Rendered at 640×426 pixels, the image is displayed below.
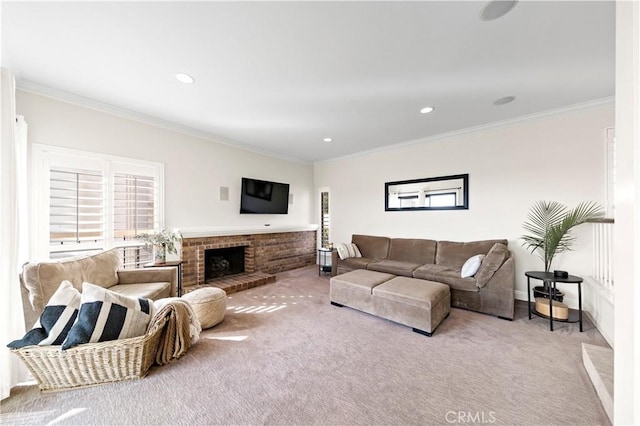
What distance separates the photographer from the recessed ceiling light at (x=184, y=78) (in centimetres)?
238

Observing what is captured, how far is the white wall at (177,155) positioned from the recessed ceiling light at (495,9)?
3999 mm

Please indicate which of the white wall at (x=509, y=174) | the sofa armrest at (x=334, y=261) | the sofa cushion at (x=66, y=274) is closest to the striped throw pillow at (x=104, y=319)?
the sofa cushion at (x=66, y=274)

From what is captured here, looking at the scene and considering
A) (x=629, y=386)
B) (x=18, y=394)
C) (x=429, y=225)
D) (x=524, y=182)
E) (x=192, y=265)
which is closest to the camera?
(x=629, y=386)

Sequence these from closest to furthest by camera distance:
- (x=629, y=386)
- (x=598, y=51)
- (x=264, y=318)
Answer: (x=629, y=386) < (x=598, y=51) < (x=264, y=318)

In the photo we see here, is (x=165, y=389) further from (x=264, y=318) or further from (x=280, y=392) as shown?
(x=264, y=318)

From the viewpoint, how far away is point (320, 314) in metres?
2.96

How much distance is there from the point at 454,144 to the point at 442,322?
293cm

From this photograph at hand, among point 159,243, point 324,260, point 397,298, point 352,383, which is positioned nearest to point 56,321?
point 159,243

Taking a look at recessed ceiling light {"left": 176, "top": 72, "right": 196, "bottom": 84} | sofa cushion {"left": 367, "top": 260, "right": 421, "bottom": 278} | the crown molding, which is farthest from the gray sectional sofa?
recessed ceiling light {"left": 176, "top": 72, "right": 196, "bottom": 84}

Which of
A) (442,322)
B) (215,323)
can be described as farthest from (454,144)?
(215,323)

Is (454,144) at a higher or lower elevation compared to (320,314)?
higher

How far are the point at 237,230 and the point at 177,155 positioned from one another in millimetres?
1608

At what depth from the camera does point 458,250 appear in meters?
3.72

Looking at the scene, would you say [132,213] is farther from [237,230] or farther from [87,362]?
[87,362]
